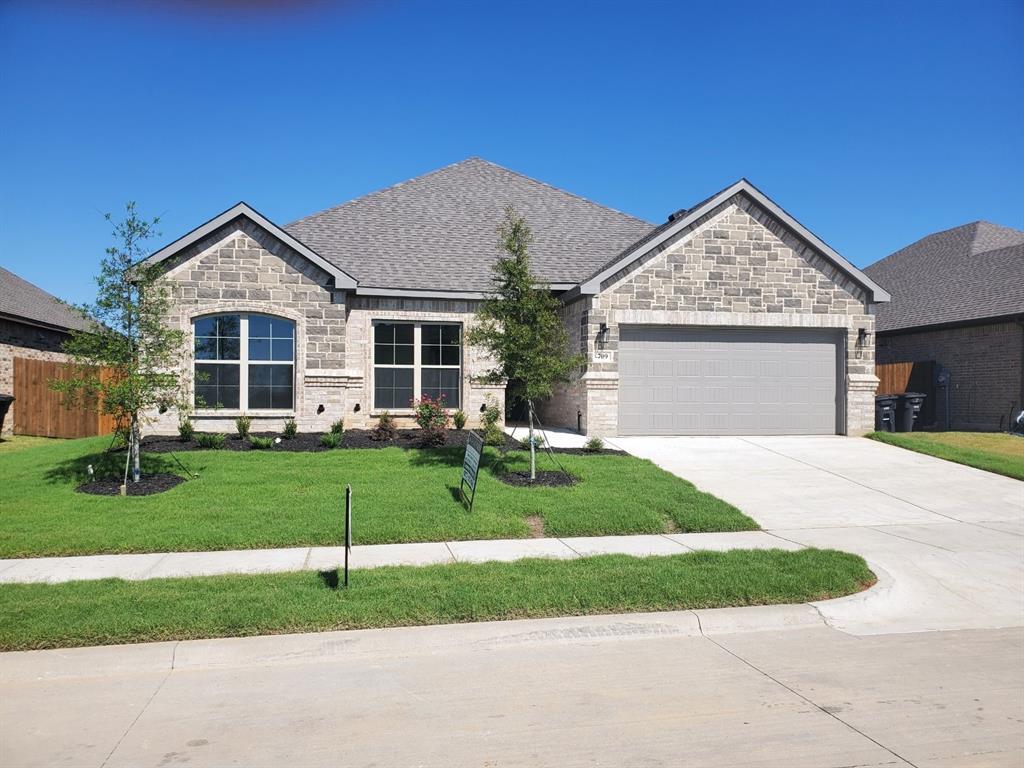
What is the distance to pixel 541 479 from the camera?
470 inches

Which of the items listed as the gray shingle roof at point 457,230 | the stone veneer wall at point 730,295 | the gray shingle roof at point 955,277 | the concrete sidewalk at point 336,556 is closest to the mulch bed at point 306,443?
the stone veneer wall at point 730,295

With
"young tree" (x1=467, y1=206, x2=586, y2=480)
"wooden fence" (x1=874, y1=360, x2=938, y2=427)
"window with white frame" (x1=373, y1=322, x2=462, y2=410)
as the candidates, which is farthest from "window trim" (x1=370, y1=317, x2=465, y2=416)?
"wooden fence" (x1=874, y1=360, x2=938, y2=427)

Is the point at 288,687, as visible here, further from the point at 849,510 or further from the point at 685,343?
the point at 685,343

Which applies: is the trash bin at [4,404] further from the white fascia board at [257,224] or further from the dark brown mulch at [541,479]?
the dark brown mulch at [541,479]

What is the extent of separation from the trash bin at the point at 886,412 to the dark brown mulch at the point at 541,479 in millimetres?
11938

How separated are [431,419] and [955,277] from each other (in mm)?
20449

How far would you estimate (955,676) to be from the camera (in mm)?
5250

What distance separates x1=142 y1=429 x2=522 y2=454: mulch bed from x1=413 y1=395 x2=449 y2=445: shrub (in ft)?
0.45

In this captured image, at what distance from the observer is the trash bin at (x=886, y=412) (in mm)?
20062

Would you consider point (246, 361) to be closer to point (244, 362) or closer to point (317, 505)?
point (244, 362)

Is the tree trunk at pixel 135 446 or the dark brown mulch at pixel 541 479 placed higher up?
the tree trunk at pixel 135 446

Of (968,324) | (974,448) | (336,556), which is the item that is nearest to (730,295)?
(974,448)

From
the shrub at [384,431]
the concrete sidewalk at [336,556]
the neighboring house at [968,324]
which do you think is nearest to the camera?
the concrete sidewalk at [336,556]

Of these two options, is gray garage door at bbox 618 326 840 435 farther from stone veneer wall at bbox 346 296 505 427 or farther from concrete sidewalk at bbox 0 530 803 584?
concrete sidewalk at bbox 0 530 803 584
